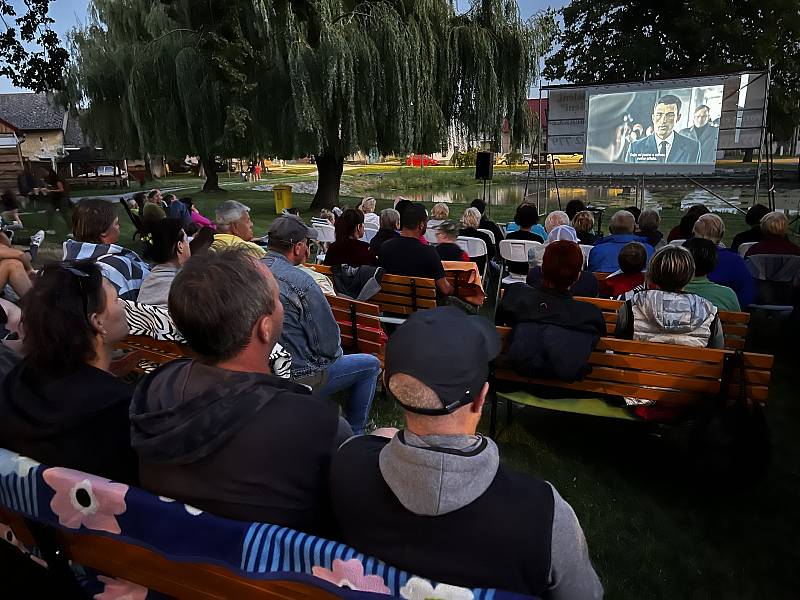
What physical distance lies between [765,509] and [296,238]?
2904 mm

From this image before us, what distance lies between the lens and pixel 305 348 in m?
3.11

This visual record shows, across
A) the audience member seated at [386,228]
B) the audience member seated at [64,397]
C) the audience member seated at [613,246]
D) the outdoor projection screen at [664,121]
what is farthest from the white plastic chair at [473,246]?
the outdoor projection screen at [664,121]

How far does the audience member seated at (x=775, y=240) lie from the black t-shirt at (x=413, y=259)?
3.01 metres

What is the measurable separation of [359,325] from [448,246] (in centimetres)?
219

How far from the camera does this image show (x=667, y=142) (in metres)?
12.6

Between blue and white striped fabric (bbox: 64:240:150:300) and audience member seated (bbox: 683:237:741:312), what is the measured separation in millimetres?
3655

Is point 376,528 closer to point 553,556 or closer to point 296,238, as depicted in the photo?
point 553,556

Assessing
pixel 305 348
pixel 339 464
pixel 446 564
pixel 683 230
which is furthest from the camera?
pixel 683 230

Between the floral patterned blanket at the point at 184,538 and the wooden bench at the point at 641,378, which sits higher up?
the floral patterned blanket at the point at 184,538

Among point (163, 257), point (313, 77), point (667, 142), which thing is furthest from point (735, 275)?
point (313, 77)

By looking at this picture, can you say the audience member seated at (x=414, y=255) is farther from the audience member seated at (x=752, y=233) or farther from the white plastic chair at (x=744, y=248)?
the audience member seated at (x=752, y=233)

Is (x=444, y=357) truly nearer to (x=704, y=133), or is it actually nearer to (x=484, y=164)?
(x=704, y=133)

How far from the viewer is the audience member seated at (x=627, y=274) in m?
3.98

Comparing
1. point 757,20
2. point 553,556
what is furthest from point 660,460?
point 757,20
